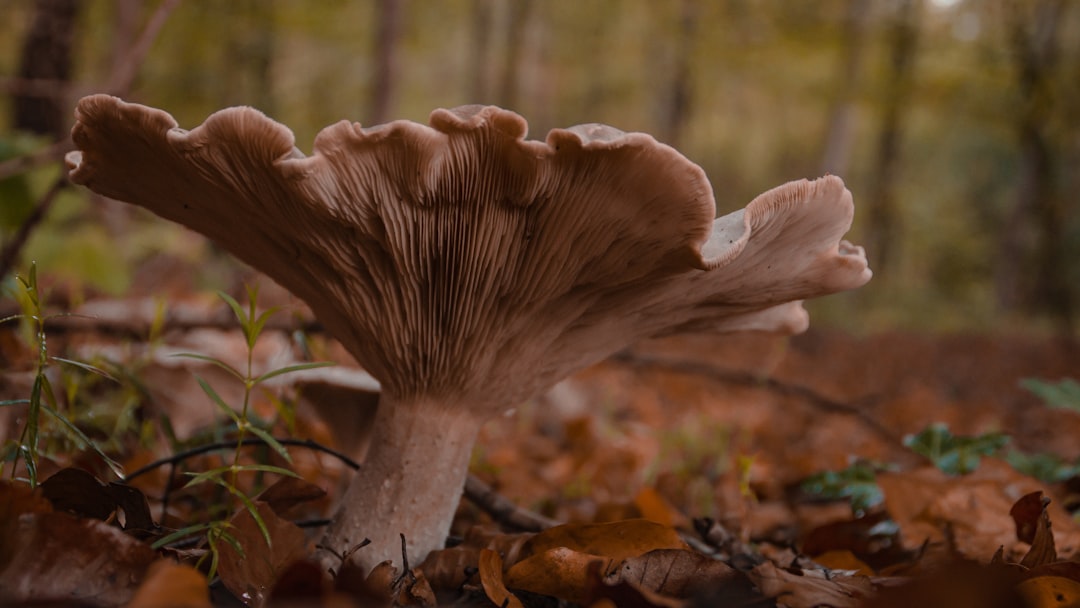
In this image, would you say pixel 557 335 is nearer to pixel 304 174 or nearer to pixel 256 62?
pixel 304 174

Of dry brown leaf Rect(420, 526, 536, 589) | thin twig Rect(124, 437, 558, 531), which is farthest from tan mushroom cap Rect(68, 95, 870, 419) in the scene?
dry brown leaf Rect(420, 526, 536, 589)

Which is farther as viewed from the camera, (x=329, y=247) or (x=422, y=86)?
(x=422, y=86)

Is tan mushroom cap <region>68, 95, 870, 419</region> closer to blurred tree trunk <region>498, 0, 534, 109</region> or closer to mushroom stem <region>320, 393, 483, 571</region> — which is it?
mushroom stem <region>320, 393, 483, 571</region>

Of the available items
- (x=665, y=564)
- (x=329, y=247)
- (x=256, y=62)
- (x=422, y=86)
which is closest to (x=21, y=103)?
(x=329, y=247)

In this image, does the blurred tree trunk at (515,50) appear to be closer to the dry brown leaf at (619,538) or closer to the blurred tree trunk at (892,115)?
the blurred tree trunk at (892,115)

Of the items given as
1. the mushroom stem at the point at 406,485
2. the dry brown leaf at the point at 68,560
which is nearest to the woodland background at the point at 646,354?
the dry brown leaf at the point at 68,560

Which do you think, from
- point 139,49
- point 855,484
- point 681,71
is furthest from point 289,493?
point 681,71

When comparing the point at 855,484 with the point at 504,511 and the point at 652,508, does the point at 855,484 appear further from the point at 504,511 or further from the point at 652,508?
the point at 504,511
